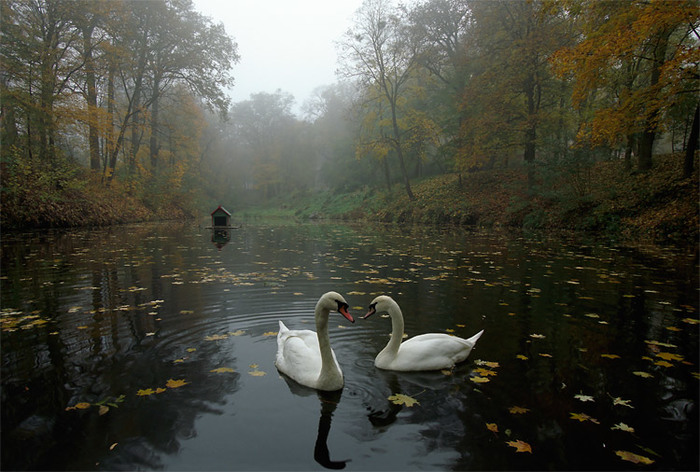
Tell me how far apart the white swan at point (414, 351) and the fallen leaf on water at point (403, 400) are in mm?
491

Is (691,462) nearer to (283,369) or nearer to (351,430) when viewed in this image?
(351,430)

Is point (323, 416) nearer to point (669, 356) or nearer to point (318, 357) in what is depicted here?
point (318, 357)

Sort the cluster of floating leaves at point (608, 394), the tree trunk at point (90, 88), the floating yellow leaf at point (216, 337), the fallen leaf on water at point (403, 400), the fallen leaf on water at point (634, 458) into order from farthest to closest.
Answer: the tree trunk at point (90, 88) → the floating yellow leaf at point (216, 337) → the fallen leaf on water at point (403, 400) → the cluster of floating leaves at point (608, 394) → the fallen leaf on water at point (634, 458)

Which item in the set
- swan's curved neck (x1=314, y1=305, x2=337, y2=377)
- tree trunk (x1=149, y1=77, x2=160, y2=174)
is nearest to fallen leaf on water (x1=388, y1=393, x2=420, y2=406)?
swan's curved neck (x1=314, y1=305, x2=337, y2=377)

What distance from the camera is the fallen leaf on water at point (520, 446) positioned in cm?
255

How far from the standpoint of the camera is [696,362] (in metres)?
3.94

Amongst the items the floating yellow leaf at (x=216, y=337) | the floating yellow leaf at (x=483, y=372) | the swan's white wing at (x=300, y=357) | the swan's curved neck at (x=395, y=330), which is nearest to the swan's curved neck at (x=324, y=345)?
the swan's white wing at (x=300, y=357)

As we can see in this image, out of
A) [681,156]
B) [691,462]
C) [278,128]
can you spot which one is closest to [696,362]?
[691,462]

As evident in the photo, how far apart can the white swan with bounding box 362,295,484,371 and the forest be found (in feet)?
42.1

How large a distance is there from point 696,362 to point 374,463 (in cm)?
382

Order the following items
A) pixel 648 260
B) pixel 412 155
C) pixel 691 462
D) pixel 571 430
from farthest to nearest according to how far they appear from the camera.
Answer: pixel 412 155 < pixel 648 260 < pixel 571 430 < pixel 691 462

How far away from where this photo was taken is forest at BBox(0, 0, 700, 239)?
13.9 metres

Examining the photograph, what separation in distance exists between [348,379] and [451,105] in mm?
26810

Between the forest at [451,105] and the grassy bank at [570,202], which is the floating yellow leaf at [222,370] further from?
the grassy bank at [570,202]
